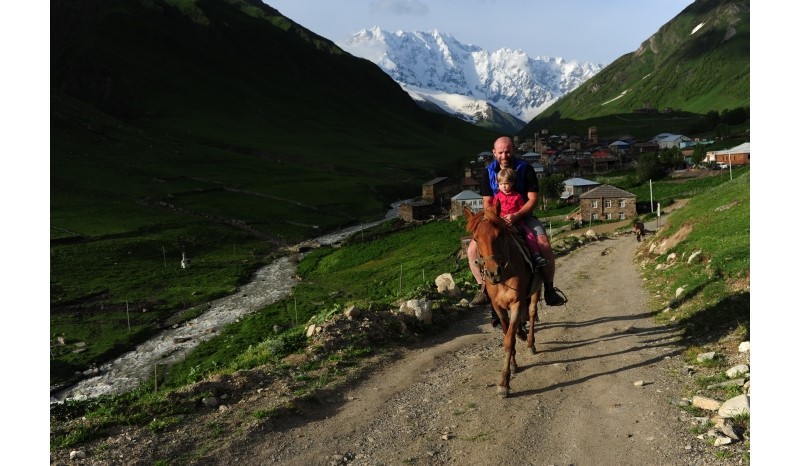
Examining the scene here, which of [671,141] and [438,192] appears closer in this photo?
[438,192]

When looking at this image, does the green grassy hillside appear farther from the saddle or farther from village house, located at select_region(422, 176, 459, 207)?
the saddle

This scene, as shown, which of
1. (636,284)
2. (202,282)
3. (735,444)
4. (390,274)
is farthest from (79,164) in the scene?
(735,444)

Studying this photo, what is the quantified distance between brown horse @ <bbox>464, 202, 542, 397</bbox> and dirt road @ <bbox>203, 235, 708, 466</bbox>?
39.9 inches

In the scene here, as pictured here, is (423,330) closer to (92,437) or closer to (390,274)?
(92,437)

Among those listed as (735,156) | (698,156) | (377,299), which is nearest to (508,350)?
(377,299)

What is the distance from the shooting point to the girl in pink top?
13500 mm

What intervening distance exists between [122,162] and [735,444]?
164m

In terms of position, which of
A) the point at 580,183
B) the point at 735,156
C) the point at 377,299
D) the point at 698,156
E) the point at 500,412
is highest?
the point at 698,156

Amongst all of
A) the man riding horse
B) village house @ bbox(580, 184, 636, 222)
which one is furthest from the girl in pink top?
village house @ bbox(580, 184, 636, 222)

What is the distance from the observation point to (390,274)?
2464 inches

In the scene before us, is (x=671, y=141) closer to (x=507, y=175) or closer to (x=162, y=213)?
(x=162, y=213)

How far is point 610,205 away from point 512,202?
76.4m

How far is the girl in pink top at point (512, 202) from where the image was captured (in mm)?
13500

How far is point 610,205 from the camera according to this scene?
84.4m
